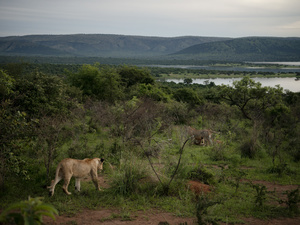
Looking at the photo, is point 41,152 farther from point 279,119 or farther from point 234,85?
point 279,119

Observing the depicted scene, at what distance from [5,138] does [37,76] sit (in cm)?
714

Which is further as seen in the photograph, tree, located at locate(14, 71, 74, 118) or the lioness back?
tree, located at locate(14, 71, 74, 118)

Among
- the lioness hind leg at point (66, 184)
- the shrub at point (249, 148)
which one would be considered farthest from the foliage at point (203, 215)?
the shrub at point (249, 148)

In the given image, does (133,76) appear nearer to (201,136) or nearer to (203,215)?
(201,136)

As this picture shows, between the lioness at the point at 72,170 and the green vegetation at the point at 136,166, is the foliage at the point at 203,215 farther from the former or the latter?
the lioness at the point at 72,170

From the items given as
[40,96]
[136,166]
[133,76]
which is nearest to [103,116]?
[40,96]

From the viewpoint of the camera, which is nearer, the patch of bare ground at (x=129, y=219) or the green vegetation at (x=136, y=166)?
the patch of bare ground at (x=129, y=219)

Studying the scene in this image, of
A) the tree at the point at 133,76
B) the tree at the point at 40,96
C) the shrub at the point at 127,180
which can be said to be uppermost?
the tree at the point at 133,76

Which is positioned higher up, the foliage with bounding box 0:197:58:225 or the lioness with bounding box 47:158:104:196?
the foliage with bounding box 0:197:58:225

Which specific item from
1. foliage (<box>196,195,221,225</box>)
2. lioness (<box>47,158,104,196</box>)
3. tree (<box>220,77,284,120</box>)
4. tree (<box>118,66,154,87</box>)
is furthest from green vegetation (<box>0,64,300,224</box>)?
tree (<box>118,66,154,87</box>)

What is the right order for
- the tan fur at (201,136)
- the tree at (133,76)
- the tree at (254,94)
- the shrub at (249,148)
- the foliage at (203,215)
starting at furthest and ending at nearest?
the tree at (133,76) < the tree at (254,94) < the tan fur at (201,136) < the shrub at (249,148) < the foliage at (203,215)

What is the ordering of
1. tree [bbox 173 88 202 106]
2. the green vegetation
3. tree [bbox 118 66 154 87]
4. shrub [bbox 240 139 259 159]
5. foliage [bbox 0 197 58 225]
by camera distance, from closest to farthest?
foliage [bbox 0 197 58 225] < the green vegetation < shrub [bbox 240 139 259 159] < tree [bbox 173 88 202 106] < tree [bbox 118 66 154 87]

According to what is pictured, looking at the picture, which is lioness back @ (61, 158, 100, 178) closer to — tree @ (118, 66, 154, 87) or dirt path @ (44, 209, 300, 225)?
dirt path @ (44, 209, 300, 225)

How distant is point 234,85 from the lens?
19641 mm
